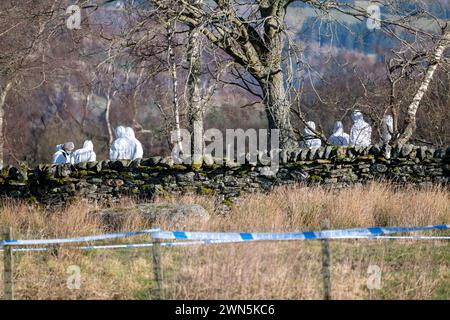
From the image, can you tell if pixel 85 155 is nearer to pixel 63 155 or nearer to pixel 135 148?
pixel 63 155

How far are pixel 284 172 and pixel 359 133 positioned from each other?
3.22m

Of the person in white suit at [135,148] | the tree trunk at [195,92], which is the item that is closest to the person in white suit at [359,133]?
the tree trunk at [195,92]

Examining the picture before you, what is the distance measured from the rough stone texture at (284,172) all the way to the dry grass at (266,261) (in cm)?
254

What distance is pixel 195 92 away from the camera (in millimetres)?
17734

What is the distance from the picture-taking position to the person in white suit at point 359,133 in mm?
18969

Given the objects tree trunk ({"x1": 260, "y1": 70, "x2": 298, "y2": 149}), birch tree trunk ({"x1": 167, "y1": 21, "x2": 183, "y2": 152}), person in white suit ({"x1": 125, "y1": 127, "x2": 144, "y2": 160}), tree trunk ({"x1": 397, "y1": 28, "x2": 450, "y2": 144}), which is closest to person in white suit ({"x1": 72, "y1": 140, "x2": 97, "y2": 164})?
person in white suit ({"x1": 125, "y1": 127, "x2": 144, "y2": 160})

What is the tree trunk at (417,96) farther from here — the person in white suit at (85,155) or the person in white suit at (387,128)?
the person in white suit at (85,155)

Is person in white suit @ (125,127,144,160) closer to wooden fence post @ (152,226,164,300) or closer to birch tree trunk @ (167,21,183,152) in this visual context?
birch tree trunk @ (167,21,183,152)

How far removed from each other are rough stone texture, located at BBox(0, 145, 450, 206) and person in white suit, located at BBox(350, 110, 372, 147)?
7.81 ft

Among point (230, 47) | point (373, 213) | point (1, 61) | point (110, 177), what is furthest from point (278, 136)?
point (1, 61)

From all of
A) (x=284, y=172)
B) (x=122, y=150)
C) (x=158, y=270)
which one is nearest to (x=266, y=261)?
(x=158, y=270)

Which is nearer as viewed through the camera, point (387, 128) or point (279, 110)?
point (279, 110)

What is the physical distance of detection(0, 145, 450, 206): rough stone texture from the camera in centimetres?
1616
